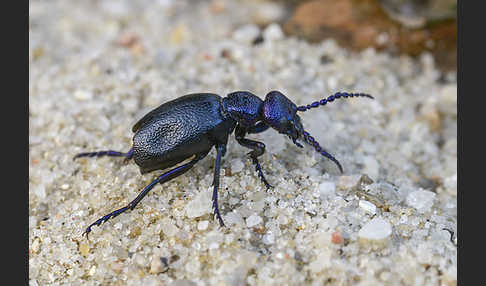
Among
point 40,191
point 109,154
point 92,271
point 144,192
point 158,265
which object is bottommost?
point 92,271

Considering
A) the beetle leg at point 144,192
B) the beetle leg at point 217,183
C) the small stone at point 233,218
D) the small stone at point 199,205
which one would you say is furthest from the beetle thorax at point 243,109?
the small stone at point 233,218

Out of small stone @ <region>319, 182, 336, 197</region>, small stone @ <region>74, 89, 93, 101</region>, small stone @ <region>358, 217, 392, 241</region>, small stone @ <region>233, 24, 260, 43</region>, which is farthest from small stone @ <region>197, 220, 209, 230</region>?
small stone @ <region>233, 24, 260, 43</region>

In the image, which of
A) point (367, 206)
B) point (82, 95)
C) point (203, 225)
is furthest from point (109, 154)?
point (367, 206)

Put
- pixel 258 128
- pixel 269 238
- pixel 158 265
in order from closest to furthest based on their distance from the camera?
pixel 158 265 < pixel 269 238 < pixel 258 128

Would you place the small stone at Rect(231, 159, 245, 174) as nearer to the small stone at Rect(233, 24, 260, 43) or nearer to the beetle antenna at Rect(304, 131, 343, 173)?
the beetle antenna at Rect(304, 131, 343, 173)

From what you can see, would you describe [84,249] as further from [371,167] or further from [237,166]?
[371,167]

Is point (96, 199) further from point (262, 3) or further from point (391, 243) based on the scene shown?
point (262, 3)
